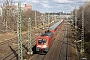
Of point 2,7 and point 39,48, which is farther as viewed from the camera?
point 2,7

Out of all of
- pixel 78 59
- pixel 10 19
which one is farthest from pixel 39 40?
pixel 10 19

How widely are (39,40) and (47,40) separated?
1.04 metres

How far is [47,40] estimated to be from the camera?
25938 millimetres

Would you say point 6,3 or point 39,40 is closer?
point 39,40

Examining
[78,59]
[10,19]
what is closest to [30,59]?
[78,59]

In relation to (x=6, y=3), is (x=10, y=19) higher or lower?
lower

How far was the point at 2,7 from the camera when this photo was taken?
56.5 metres

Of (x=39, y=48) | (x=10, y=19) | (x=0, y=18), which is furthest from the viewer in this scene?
(x=10, y=19)

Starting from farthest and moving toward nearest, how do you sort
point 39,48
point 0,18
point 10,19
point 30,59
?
point 10,19
point 0,18
point 39,48
point 30,59

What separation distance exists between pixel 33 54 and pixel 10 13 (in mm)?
31222

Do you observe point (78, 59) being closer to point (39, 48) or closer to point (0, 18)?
point (39, 48)

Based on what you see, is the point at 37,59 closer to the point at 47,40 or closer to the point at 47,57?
the point at 47,57

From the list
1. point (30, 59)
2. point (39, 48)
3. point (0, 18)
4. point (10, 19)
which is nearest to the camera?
point (30, 59)

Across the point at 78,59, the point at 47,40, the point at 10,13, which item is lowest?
the point at 78,59
